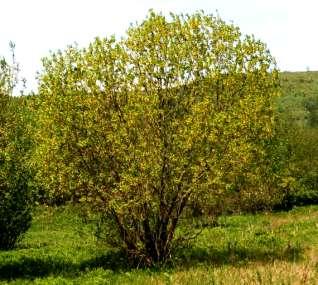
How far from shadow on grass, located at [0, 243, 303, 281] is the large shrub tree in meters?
1.09

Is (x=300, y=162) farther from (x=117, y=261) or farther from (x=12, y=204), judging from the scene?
(x=117, y=261)

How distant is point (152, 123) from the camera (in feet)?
60.6

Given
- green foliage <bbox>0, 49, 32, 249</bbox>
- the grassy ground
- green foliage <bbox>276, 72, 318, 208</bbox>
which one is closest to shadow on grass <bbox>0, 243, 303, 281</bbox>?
the grassy ground

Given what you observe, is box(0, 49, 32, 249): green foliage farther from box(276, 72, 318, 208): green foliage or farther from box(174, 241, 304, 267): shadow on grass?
box(276, 72, 318, 208): green foliage

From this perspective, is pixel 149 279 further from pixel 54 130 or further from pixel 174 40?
pixel 174 40

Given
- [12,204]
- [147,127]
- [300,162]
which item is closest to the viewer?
[147,127]

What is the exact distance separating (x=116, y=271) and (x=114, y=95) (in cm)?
617

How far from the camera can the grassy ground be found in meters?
15.4

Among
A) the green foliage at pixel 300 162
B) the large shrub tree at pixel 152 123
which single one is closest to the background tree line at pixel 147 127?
the large shrub tree at pixel 152 123

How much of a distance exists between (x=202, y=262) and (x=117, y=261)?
134 inches

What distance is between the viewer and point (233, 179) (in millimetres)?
18906

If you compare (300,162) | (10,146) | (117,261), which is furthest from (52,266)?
(300,162)

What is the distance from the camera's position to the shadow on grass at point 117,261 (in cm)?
1912

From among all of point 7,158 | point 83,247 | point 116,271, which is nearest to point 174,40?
point 7,158
